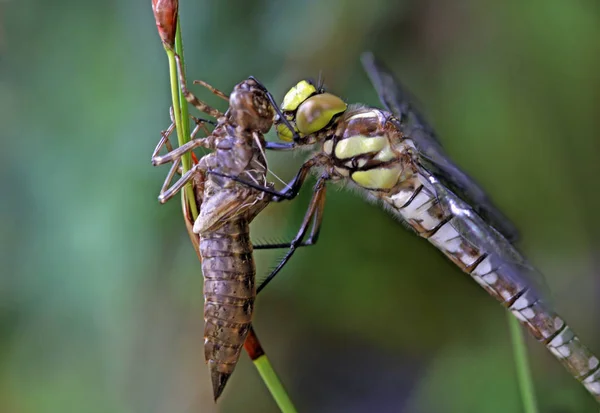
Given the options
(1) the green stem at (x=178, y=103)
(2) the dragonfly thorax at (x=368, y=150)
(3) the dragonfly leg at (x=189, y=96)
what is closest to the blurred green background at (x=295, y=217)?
(2) the dragonfly thorax at (x=368, y=150)

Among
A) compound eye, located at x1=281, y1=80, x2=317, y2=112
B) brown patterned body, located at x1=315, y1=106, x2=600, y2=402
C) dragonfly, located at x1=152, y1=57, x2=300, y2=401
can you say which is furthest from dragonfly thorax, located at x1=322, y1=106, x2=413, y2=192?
dragonfly, located at x1=152, y1=57, x2=300, y2=401

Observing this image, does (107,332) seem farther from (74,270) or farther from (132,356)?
(74,270)

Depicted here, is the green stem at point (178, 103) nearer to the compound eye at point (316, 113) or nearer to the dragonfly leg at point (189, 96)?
the dragonfly leg at point (189, 96)

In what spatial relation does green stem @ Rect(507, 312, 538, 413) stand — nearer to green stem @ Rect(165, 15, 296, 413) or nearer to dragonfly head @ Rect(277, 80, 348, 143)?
green stem @ Rect(165, 15, 296, 413)

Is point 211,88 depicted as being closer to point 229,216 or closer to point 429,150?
point 229,216

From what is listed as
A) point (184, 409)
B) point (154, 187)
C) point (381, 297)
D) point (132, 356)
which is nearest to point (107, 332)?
point (132, 356)

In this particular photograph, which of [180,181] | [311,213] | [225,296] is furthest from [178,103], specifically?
[311,213]
